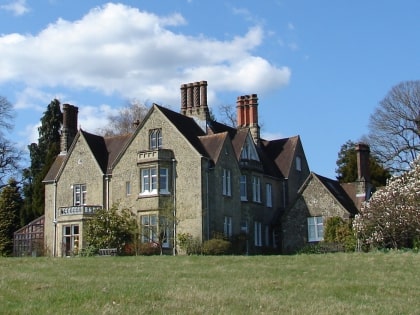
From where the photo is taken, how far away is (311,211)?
4616cm

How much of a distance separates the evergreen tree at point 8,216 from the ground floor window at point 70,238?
29.4 feet

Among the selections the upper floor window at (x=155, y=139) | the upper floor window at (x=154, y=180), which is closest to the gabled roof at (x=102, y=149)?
the upper floor window at (x=154, y=180)

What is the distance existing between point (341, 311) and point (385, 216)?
24746 millimetres


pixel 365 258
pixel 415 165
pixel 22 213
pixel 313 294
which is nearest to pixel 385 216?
pixel 415 165

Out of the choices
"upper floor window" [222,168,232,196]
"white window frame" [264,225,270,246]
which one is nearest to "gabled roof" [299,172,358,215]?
"white window frame" [264,225,270,246]

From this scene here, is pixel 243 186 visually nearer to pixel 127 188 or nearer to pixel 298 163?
pixel 127 188

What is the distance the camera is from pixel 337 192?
46.5 meters

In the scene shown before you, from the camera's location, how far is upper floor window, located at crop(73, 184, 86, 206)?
47.7 metres

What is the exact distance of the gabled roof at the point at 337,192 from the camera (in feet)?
148

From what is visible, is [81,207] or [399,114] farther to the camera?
[399,114]

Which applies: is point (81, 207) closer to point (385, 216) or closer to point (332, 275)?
point (385, 216)

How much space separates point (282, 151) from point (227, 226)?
11.0 m

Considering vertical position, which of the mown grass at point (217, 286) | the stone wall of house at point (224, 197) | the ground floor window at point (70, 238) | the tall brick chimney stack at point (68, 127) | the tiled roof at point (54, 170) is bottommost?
the mown grass at point (217, 286)

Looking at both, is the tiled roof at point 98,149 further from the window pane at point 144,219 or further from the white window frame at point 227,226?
Result: the white window frame at point 227,226
